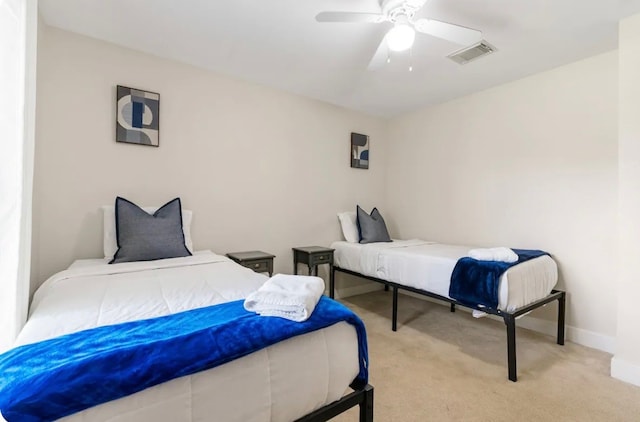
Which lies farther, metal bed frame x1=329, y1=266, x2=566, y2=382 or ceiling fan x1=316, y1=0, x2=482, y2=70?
metal bed frame x1=329, y1=266, x2=566, y2=382

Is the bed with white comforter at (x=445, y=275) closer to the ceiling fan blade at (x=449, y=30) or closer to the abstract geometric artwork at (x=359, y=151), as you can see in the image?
the abstract geometric artwork at (x=359, y=151)

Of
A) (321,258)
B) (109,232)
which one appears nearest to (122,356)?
(109,232)

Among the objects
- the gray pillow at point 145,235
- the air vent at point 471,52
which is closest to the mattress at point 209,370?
the gray pillow at point 145,235

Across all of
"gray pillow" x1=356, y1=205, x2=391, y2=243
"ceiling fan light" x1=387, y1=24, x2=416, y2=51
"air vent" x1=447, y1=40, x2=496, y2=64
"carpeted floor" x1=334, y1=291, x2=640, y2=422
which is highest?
"air vent" x1=447, y1=40, x2=496, y2=64

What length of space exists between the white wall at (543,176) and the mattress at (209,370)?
2572mm

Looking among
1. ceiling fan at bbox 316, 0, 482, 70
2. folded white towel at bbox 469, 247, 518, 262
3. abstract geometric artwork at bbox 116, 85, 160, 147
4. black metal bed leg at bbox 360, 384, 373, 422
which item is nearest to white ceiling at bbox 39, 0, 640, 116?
ceiling fan at bbox 316, 0, 482, 70

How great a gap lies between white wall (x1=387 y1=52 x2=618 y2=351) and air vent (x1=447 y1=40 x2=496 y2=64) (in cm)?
83

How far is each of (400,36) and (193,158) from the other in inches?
82.3

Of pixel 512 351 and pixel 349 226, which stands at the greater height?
pixel 349 226

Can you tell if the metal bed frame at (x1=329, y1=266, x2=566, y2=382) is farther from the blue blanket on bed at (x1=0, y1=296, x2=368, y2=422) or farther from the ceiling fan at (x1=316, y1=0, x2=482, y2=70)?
the ceiling fan at (x1=316, y1=0, x2=482, y2=70)

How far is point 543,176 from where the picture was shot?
298cm

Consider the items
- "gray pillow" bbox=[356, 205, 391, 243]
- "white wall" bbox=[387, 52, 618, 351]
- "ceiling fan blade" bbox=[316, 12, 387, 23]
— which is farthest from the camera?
"gray pillow" bbox=[356, 205, 391, 243]

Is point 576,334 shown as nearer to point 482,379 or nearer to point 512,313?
point 512,313

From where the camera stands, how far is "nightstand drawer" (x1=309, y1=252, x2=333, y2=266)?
3.40 metres
